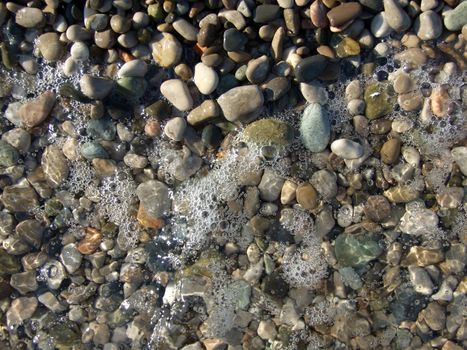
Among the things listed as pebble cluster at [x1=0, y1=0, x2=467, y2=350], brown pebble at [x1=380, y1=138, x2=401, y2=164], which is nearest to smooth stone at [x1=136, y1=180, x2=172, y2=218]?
pebble cluster at [x1=0, y1=0, x2=467, y2=350]

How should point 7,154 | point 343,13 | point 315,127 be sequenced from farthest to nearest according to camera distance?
point 7,154, point 315,127, point 343,13

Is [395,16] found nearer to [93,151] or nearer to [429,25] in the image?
[429,25]

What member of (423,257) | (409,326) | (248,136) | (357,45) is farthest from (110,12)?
(409,326)

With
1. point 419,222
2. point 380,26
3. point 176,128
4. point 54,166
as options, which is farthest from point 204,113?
point 419,222

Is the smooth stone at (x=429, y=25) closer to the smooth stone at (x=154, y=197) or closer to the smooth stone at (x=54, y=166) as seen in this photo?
the smooth stone at (x=154, y=197)

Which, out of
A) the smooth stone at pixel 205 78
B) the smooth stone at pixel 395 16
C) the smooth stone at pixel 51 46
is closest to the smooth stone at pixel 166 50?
the smooth stone at pixel 205 78

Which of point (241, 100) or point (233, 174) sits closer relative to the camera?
point (241, 100)

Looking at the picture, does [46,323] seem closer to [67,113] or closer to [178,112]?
[67,113]
